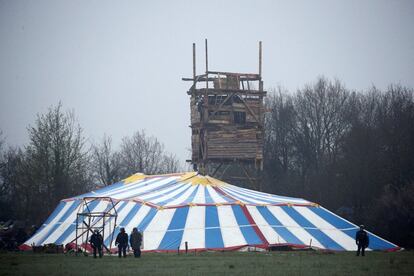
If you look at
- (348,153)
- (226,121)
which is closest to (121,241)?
(226,121)

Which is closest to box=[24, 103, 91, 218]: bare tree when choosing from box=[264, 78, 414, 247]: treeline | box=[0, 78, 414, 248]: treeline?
box=[0, 78, 414, 248]: treeline

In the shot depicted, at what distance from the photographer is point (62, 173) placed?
3469cm

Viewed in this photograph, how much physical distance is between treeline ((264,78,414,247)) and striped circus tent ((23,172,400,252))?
23.8 feet

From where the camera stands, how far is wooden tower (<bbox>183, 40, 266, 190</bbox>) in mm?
36094

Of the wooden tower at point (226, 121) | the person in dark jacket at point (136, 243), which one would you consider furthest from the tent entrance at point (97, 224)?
the wooden tower at point (226, 121)

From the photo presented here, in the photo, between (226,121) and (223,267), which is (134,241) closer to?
(223,267)

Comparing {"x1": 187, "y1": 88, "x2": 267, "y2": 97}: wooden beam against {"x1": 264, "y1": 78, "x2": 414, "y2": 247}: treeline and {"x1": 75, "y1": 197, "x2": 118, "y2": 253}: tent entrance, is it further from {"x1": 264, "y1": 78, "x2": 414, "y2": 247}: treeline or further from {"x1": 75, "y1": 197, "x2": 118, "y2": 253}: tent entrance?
{"x1": 75, "y1": 197, "x2": 118, "y2": 253}: tent entrance

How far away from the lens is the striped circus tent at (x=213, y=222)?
840 inches

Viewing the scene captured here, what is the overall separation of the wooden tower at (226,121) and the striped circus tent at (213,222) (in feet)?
31.5

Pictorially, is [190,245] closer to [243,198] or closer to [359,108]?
[243,198]

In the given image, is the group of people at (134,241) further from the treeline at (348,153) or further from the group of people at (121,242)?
the treeline at (348,153)

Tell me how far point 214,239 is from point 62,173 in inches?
613

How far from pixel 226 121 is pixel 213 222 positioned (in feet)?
48.8

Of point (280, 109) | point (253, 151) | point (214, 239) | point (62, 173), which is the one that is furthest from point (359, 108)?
point (214, 239)
